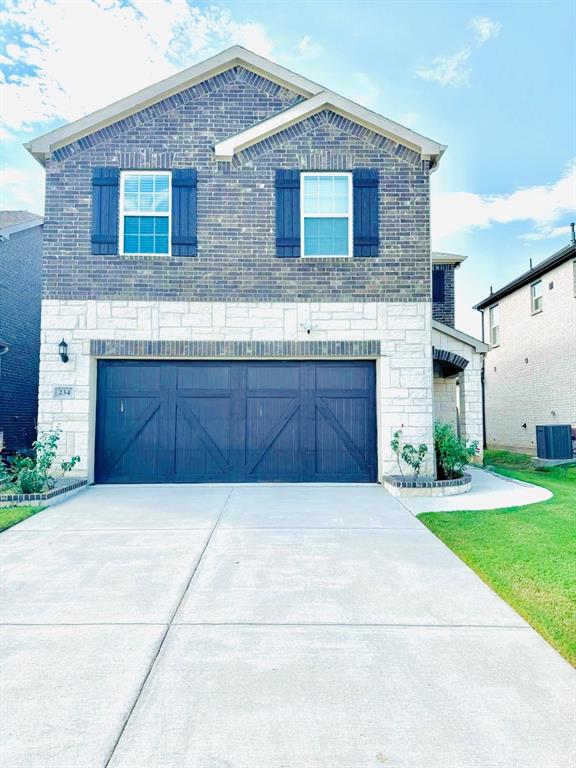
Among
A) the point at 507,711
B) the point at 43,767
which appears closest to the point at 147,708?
the point at 43,767

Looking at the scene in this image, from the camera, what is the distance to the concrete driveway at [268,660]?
7.38 ft

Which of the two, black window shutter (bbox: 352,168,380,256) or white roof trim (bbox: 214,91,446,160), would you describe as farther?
black window shutter (bbox: 352,168,380,256)

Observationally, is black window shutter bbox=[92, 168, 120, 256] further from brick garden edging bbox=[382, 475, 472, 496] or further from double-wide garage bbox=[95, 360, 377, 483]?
brick garden edging bbox=[382, 475, 472, 496]

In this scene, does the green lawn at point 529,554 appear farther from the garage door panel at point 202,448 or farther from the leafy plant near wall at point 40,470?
the leafy plant near wall at point 40,470

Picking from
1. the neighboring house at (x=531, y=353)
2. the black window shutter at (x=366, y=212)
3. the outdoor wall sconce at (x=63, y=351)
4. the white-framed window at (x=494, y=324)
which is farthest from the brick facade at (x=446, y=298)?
the outdoor wall sconce at (x=63, y=351)

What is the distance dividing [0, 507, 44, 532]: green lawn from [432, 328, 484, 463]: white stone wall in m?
9.19

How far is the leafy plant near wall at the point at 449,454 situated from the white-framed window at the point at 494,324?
1217cm

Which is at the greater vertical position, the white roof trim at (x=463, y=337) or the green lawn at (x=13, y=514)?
the white roof trim at (x=463, y=337)

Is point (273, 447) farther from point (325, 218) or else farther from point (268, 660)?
point (268, 660)

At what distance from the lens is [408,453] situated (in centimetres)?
870

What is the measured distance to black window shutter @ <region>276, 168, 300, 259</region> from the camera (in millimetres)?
8961

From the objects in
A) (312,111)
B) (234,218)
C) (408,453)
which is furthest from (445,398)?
(312,111)

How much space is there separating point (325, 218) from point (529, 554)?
21.6 feet

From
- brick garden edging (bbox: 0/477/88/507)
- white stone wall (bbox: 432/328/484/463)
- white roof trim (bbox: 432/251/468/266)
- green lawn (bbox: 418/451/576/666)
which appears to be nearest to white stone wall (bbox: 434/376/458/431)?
white stone wall (bbox: 432/328/484/463)
